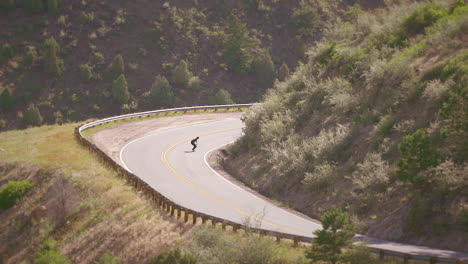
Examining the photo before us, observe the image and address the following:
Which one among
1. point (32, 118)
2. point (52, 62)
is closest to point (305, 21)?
point (52, 62)

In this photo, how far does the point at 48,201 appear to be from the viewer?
99.1 ft

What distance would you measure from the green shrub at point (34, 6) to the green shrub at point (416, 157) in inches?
2684

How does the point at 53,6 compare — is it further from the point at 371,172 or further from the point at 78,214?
the point at 371,172

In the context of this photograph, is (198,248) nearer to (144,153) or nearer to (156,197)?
(156,197)

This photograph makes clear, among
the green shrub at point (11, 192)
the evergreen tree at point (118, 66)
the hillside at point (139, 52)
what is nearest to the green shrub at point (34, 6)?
the hillside at point (139, 52)

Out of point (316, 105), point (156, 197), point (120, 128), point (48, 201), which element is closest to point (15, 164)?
point (48, 201)

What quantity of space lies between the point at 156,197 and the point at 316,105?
12605 mm

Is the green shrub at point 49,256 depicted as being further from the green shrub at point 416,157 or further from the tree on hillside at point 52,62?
the tree on hillside at point 52,62

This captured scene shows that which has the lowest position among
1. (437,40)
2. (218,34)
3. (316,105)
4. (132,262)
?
(132,262)

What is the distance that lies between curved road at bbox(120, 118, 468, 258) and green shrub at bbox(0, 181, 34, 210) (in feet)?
20.2

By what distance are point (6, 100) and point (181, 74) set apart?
2193 centimetres

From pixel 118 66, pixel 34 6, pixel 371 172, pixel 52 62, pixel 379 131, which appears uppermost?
pixel 34 6

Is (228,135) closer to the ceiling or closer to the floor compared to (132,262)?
closer to the ceiling

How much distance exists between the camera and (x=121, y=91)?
6556cm
